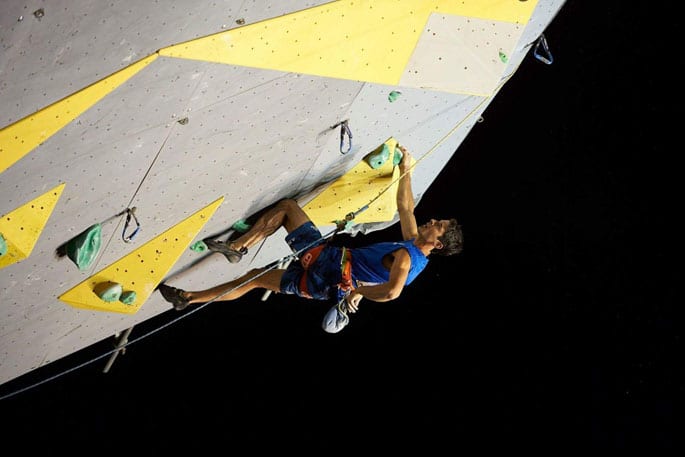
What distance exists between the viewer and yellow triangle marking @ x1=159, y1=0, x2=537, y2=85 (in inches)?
75.4

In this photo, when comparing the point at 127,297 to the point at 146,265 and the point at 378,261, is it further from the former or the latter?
the point at 378,261

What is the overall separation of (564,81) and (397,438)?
1.85m

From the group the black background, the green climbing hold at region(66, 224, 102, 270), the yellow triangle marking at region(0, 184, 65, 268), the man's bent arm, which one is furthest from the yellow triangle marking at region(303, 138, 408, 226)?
the yellow triangle marking at region(0, 184, 65, 268)

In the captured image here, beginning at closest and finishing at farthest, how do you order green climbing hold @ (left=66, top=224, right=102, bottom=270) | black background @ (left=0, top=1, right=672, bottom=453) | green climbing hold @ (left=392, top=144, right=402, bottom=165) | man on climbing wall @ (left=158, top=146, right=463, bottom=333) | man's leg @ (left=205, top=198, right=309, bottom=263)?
1. green climbing hold @ (left=66, top=224, right=102, bottom=270)
2. man on climbing wall @ (left=158, top=146, right=463, bottom=333)
3. man's leg @ (left=205, top=198, right=309, bottom=263)
4. green climbing hold @ (left=392, top=144, right=402, bottom=165)
5. black background @ (left=0, top=1, right=672, bottom=453)

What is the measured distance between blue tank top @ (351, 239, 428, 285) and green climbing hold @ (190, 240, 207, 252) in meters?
0.53

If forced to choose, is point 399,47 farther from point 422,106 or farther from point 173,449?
point 173,449

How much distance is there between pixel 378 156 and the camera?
9.33ft

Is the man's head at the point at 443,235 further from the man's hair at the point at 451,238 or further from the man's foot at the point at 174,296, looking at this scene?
the man's foot at the point at 174,296

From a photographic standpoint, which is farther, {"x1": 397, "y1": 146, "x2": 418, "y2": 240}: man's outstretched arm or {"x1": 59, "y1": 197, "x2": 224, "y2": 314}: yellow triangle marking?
{"x1": 397, "y1": 146, "x2": 418, "y2": 240}: man's outstretched arm

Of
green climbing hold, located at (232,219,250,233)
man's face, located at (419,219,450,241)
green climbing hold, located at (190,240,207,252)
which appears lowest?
man's face, located at (419,219,450,241)

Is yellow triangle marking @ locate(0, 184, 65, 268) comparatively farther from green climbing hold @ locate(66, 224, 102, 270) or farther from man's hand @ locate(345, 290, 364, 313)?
man's hand @ locate(345, 290, 364, 313)

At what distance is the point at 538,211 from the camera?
144 inches

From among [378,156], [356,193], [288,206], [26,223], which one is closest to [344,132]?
[378,156]

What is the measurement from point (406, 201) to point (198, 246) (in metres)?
0.76
